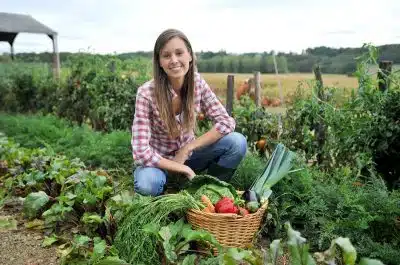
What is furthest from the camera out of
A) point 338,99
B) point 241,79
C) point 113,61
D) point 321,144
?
point 241,79

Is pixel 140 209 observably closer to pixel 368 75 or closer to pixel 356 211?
pixel 356 211

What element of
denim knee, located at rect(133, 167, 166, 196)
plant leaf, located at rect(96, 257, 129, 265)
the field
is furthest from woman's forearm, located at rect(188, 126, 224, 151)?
plant leaf, located at rect(96, 257, 129, 265)

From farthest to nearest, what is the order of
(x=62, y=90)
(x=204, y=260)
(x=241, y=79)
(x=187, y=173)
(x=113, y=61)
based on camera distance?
(x=241, y=79), (x=62, y=90), (x=113, y=61), (x=187, y=173), (x=204, y=260)

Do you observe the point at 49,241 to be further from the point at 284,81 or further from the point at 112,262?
the point at 284,81

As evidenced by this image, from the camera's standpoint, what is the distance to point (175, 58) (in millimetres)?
3223

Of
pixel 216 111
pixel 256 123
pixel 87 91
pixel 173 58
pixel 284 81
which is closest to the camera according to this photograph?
pixel 173 58

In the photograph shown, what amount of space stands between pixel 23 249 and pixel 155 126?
4.07ft

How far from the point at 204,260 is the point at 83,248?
754 millimetres

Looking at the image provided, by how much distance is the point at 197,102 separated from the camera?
3.61m

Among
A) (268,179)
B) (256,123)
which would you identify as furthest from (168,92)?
(256,123)

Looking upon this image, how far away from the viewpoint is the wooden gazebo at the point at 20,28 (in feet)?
49.9

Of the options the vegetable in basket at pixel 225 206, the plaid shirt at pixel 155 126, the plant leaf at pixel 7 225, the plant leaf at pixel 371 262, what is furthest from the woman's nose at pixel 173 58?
the plant leaf at pixel 371 262

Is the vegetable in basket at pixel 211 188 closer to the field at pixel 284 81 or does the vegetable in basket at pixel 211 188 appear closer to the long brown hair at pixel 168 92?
the long brown hair at pixel 168 92

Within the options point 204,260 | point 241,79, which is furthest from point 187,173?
point 241,79
